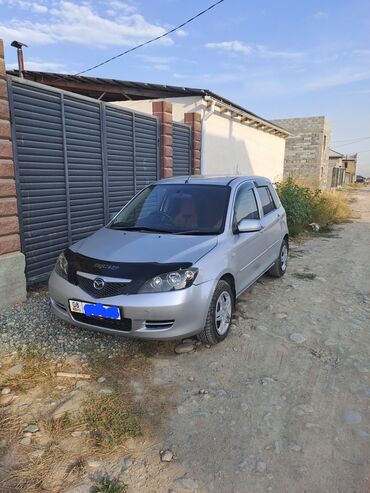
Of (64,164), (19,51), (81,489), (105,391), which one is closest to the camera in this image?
(81,489)

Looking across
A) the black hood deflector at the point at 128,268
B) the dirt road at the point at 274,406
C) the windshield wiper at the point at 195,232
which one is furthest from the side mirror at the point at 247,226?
the dirt road at the point at 274,406

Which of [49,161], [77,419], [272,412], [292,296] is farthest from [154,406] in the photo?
[49,161]

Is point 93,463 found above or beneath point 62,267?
beneath

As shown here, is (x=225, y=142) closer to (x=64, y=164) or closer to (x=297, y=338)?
(x=64, y=164)

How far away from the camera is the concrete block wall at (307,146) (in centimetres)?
2380

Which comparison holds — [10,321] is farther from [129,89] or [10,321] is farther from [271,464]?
[129,89]

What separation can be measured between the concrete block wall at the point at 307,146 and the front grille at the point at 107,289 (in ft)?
72.4

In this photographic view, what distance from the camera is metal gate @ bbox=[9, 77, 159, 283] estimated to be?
4797mm

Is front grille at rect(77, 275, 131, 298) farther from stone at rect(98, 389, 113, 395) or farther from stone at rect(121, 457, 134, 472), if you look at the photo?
stone at rect(121, 457, 134, 472)

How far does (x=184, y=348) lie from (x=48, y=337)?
4.50ft

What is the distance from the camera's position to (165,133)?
806cm

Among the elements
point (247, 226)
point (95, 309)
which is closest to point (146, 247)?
point (95, 309)

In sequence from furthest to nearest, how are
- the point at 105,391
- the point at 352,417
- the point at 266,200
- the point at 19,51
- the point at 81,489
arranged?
the point at 19,51 → the point at 266,200 → the point at 105,391 → the point at 352,417 → the point at 81,489

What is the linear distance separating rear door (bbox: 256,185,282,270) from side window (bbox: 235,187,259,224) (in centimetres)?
23
